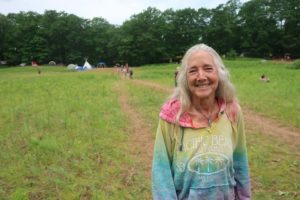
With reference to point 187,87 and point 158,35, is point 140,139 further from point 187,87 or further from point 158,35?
point 158,35

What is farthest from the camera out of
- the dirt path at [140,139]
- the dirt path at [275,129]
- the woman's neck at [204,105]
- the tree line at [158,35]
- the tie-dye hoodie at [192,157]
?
the tree line at [158,35]

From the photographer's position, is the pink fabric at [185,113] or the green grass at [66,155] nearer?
the pink fabric at [185,113]

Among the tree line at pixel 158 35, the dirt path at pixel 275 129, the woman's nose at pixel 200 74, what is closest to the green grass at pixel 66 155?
the woman's nose at pixel 200 74

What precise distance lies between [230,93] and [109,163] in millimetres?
4311

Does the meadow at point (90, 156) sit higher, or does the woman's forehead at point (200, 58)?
the woman's forehead at point (200, 58)

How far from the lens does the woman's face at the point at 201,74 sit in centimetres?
215

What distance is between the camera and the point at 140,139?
25.9 ft

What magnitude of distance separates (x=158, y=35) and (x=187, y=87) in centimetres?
5996

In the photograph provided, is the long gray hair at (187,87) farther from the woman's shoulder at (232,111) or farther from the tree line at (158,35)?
the tree line at (158,35)

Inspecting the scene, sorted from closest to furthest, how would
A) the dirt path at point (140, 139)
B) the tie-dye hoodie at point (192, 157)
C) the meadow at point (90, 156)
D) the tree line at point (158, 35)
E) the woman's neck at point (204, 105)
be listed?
the tie-dye hoodie at point (192, 157)
the woman's neck at point (204, 105)
the meadow at point (90, 156)
the dirt path at point (140, 139)
the tree line at point (158, 35)

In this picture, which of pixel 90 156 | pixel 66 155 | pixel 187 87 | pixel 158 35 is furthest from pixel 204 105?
pixel 158 35

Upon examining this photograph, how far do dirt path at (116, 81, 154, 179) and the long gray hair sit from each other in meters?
3.56

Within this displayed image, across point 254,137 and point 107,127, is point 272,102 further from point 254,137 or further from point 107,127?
point 107,127

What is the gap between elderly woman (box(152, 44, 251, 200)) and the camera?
211cm
